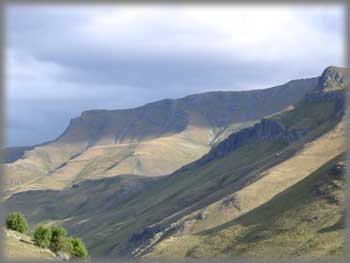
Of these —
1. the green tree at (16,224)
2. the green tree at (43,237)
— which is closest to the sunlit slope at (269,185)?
the green tree at (16,224)

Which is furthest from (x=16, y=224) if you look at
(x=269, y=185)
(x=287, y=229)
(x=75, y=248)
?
(x=269, y=185)

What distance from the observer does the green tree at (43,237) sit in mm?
42919

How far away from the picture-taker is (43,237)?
4453 centimetres

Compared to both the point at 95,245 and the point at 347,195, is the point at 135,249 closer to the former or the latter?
the point at 95,245

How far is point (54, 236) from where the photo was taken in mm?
47531

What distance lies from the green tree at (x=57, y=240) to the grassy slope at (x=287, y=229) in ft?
166

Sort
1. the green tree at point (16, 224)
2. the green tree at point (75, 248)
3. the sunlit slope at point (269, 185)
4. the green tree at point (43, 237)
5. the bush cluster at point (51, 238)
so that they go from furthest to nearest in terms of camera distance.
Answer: the sunlit slope at point (269, 185), the green tree at point (75, 248), the green tree at point (16, 224), the bush cluster at point (51, 238), the green tree at point (43, 237)

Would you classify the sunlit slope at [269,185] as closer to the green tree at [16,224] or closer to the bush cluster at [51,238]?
the bush cluster at [51,238]

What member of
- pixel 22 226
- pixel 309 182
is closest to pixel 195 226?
pixel 309 182

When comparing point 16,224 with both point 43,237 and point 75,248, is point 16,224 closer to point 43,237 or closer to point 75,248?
point 43,237

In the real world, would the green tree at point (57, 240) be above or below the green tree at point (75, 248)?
above

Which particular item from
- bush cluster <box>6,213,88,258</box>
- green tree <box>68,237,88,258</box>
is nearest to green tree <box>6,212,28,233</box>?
bush cluster <box>6,213,88,258</box>

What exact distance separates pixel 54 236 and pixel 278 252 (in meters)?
58.5

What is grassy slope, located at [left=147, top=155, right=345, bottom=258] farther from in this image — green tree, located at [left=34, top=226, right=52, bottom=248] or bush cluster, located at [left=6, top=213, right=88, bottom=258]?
green tree, located at [left=34, top=226, right=52, bottom=248]
